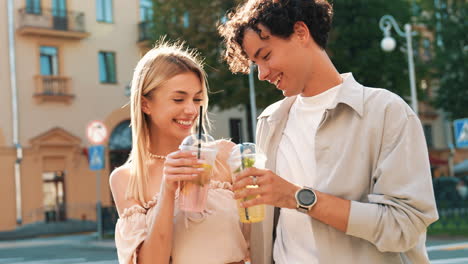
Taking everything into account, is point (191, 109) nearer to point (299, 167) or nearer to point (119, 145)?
point (299, 167)

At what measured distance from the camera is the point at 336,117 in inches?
98.3

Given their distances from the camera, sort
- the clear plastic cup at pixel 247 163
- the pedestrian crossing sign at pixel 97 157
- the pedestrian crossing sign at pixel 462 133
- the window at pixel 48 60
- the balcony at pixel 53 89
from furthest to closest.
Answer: the window at pixel 48 60
the balcony at pixel 53 89
the pedestrian crossing sign at pixel 97 157
the pedestrian crossing sign at pixel 462 133
the clear plastic cup at pixel 247 163

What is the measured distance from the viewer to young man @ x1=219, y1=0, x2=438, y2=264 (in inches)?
87.7

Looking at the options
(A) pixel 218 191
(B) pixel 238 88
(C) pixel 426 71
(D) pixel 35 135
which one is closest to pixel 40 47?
(D) pixel 35 135

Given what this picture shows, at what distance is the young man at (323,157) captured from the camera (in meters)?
2.23

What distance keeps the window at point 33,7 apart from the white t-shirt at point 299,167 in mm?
24164

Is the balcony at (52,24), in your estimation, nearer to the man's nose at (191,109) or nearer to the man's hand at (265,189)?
the man's nose at (191,109)

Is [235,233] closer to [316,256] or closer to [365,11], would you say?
[316,256]

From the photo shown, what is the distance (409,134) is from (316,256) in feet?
2.08

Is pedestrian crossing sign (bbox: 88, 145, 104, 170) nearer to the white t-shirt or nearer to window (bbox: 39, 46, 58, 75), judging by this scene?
window (bbox: 39, 46, 58, 75)

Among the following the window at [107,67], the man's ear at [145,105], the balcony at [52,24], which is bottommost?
the man's ear at [145,105]

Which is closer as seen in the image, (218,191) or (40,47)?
(218,191)

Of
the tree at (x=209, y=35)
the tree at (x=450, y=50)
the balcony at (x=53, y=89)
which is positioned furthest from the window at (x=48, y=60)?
the tree at (x=450, y=50)

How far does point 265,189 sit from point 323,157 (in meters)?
0.41
